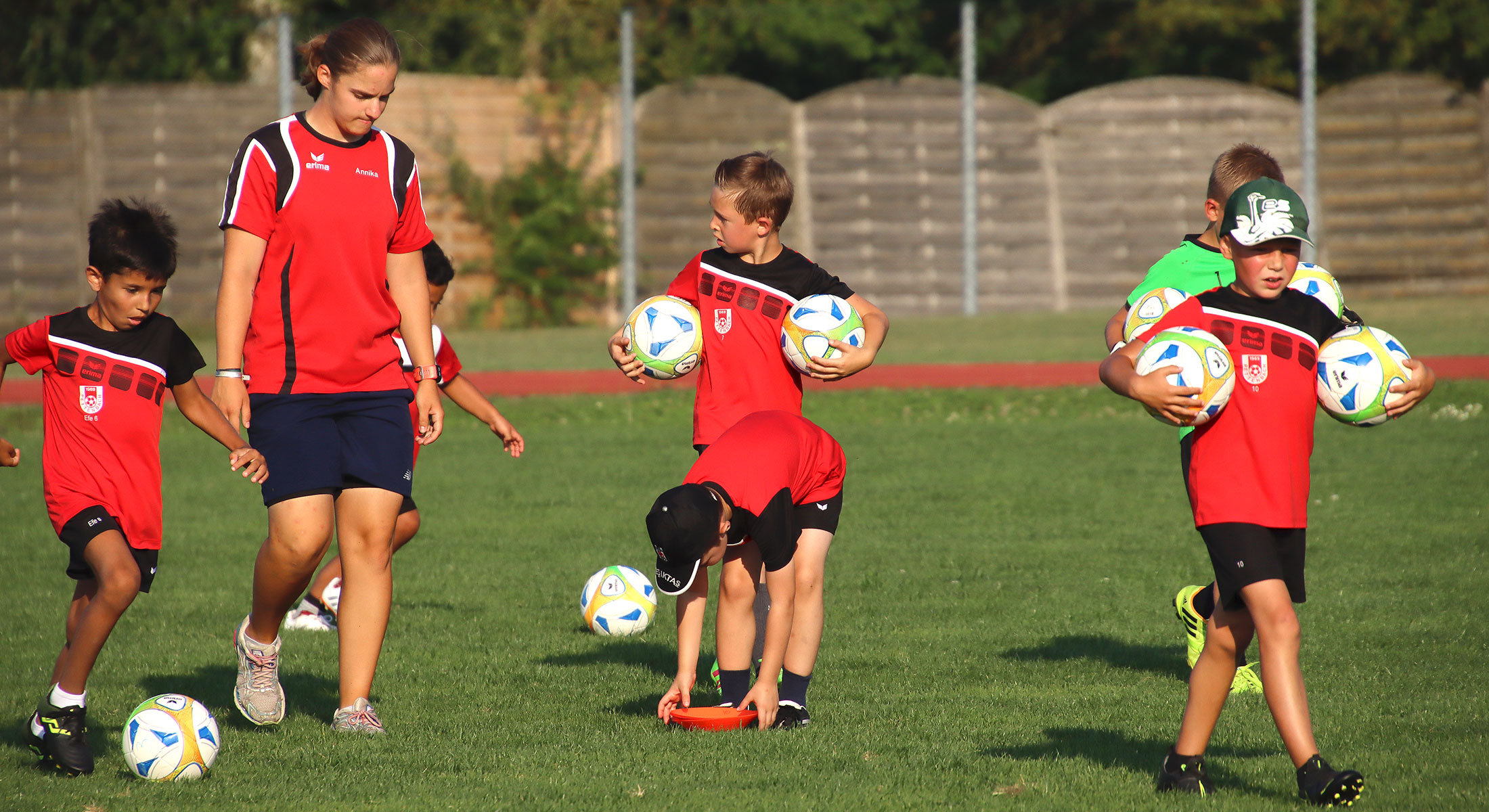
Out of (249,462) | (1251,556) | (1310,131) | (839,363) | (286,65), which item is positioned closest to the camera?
(1251,556)

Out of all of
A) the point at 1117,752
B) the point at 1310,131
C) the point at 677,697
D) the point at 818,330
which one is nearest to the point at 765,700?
the point at 677,697

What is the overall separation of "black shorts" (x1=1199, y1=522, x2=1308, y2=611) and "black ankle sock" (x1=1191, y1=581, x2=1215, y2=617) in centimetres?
104

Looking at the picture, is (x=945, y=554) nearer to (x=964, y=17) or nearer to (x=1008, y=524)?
(x=1008, y=524)

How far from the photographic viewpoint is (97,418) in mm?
4891

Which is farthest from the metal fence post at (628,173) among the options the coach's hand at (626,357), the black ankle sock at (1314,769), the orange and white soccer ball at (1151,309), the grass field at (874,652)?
the black ankle sock at (1314,769)

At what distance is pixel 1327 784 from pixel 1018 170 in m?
21.8

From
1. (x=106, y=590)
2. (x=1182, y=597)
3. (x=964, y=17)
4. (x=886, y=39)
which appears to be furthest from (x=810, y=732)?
(x=886, y=39)

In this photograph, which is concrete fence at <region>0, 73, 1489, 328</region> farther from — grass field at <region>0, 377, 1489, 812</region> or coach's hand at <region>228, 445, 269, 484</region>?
coach's hand at <region>228, 445, 269, 484</region>

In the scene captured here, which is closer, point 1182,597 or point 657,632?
point 1182,597

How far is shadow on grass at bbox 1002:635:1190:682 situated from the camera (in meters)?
5.97

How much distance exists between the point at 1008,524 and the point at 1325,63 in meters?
23.6

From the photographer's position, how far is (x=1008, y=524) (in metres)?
9.07

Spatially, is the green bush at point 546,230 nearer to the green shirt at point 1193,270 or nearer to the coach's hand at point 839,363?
the green shirt at point 1193,270

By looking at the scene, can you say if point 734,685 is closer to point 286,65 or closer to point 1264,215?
point 1264,215
